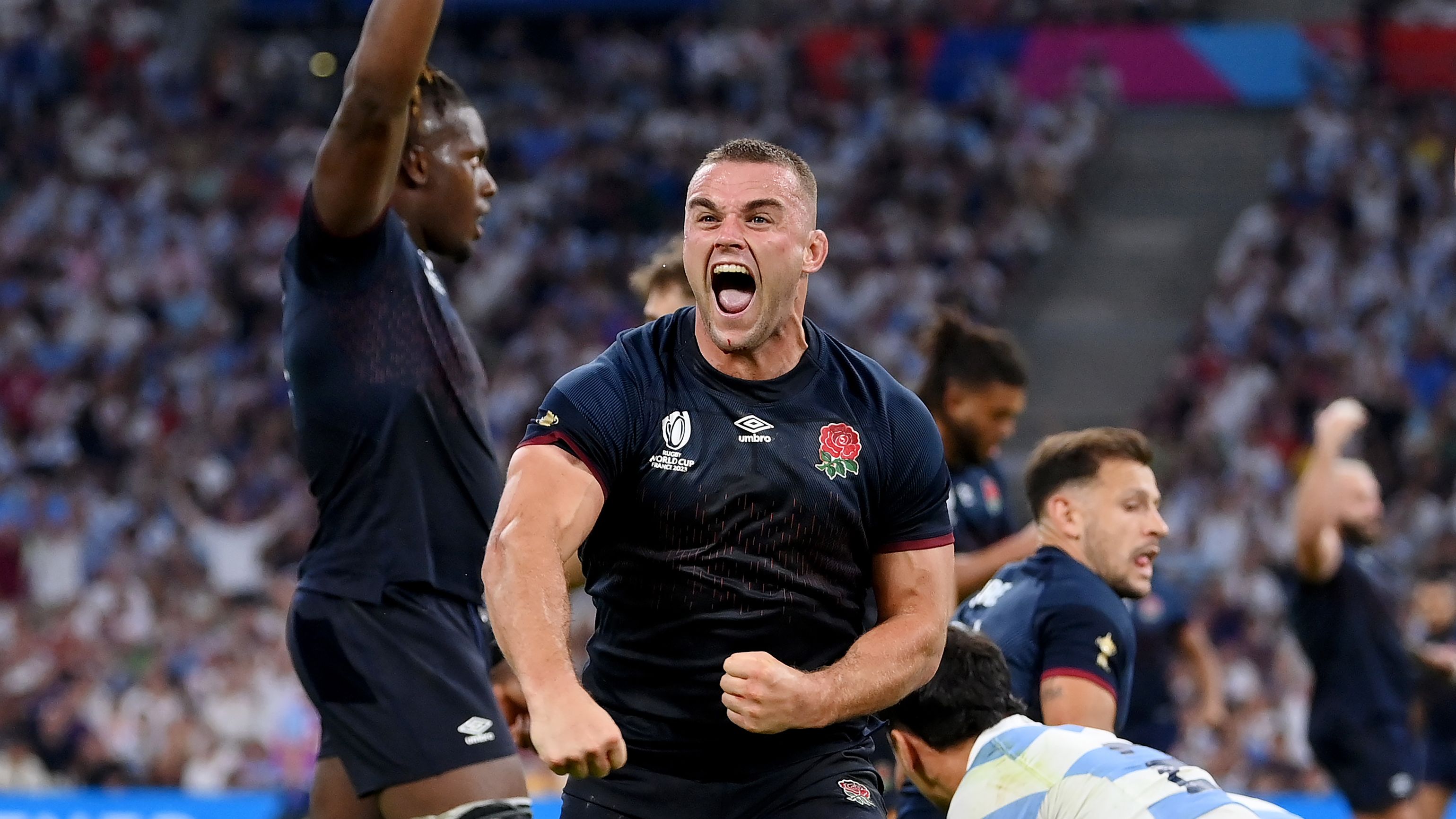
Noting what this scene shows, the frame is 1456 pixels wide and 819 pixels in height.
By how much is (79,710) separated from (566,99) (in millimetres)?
12225

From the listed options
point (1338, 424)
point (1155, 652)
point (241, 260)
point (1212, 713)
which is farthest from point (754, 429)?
point (241, 260)

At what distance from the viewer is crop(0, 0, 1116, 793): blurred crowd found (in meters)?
14.0

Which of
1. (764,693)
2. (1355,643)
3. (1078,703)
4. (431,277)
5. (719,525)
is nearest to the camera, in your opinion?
(764,693)

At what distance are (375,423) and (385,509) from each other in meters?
0.22

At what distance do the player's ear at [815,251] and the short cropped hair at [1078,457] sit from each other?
1909 mm

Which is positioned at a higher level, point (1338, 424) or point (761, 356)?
point (761, 356)

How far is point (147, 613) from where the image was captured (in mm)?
15008

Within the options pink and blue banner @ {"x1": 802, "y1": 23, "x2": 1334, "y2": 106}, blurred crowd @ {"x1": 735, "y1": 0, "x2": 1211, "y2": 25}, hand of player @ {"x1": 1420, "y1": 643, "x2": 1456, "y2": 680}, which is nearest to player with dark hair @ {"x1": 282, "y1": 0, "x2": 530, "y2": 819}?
hand of player @ {"x1": 1420, "y1": 643, "x2": 1456, "y2": 680}

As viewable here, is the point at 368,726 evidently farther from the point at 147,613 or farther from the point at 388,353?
the point at 147,613

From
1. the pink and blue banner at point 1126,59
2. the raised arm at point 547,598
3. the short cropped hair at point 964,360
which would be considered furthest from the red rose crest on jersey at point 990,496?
the pink and blue banner at point 1126,59

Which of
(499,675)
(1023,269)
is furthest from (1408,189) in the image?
(499,675)

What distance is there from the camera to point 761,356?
3748mm

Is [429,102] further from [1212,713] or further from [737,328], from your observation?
[1212,713]

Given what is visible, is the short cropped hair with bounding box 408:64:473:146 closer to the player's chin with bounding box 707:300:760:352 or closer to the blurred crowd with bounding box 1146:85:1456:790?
the player's chin with bounding box 707:300:760:352
